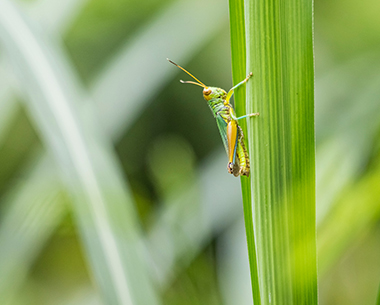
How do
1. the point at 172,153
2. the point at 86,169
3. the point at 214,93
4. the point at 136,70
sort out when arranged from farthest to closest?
1. the point at 136,70
2. the point at 172,153
3. the point at 214,93
4. the point at 86,169

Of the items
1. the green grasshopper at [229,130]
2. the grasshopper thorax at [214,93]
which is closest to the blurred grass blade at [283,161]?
the green grasshopper at [229,130]

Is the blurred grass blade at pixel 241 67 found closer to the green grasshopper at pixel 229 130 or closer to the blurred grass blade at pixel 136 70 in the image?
the green grasshopper at pixel 229 130

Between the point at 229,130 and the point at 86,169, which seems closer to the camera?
the point at 86,169

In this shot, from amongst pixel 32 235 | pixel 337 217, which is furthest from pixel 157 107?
pixel 337 217

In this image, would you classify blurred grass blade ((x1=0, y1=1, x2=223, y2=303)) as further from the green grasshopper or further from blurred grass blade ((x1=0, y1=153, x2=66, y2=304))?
the green grasshopper

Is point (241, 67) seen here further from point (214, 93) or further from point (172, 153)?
point (172, 153)

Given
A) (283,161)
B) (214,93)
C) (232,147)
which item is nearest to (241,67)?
(283,161)
